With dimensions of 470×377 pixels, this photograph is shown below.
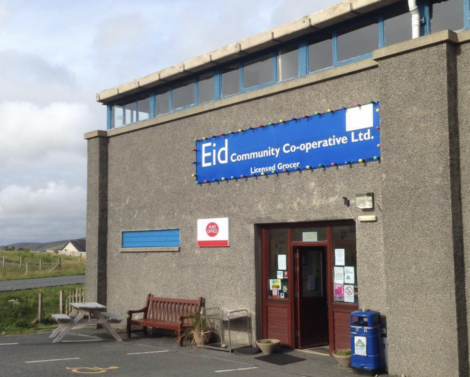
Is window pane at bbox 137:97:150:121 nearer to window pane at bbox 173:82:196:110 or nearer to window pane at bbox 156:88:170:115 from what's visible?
window pane at bbox 156:88:170:115

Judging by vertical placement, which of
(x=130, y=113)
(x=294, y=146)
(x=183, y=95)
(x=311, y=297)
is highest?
(x=183, y=95)

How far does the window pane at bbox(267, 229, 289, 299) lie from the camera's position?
1200cm

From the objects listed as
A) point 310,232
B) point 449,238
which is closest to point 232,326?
point 310,232

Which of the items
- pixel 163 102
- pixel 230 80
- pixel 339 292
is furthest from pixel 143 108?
pixel 339 292

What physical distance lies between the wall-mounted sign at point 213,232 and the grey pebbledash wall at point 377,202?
15 cm

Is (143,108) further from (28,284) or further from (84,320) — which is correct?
(28,284)

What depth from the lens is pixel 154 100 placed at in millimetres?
15555

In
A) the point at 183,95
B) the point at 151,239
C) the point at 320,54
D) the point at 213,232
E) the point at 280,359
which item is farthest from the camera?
the point at 151,239

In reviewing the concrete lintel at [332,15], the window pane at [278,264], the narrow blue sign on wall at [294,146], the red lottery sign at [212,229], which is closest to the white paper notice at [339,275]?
the window pane at [278,264]

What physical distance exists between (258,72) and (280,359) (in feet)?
20.1

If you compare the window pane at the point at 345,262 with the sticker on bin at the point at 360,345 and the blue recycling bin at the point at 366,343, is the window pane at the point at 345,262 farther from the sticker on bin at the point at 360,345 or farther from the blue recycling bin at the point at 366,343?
the sticker on bin at the point at 360,345

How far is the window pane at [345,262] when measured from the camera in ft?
35.4

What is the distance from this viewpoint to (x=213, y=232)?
43.2 feet

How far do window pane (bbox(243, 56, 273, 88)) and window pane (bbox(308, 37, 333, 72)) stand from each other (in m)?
1.06
